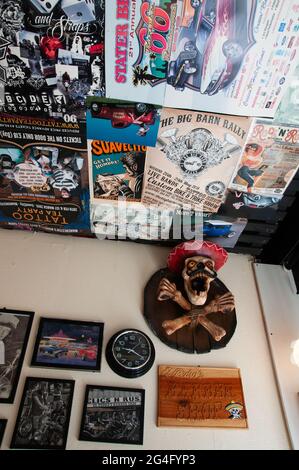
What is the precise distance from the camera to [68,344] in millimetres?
1054

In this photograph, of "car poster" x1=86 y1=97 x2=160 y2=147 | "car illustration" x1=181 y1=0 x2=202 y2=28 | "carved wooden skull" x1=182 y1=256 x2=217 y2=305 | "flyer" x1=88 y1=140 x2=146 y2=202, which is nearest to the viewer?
"car illustration" x1=181 y1=0 x2=202 y2=28

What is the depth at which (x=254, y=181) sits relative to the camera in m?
1.08

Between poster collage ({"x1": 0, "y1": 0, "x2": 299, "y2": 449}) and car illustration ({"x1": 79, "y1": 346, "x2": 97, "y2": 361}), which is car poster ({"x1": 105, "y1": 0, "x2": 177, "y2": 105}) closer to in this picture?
poster collage ({"x1": 0, "y1": 0, "x2": 299, "y2": 449})

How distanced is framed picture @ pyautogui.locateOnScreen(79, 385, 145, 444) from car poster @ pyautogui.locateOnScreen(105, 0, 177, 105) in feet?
2.47

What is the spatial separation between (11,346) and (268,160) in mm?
871

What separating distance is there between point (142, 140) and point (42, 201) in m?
0.40

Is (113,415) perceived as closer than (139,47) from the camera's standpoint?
No

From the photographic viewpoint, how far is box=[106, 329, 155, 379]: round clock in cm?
102

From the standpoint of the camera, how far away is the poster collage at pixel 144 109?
77cm

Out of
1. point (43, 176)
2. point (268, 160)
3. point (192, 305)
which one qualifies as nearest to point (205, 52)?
point (268, 160)

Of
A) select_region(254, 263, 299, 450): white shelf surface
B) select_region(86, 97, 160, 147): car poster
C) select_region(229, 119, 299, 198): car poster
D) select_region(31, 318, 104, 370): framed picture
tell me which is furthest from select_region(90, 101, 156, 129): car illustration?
select_region(254, 263, 299, 450): white shelf surface

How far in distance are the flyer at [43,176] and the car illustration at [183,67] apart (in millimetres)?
268

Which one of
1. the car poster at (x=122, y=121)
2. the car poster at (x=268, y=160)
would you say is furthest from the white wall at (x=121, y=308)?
the car poster at (x=122, y=121)

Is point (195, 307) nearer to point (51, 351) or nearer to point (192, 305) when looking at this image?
point (192, 305)
